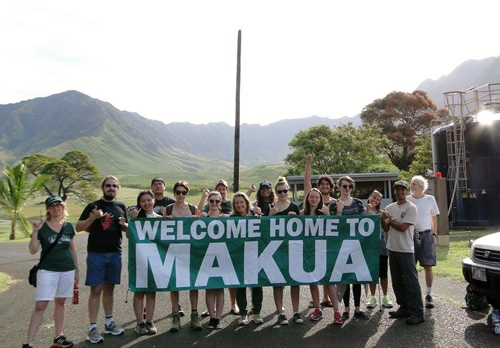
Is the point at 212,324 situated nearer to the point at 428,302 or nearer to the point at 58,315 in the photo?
the point at 58,315

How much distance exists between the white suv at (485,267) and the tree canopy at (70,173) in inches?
1865

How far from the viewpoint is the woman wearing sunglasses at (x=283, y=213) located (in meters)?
6.18

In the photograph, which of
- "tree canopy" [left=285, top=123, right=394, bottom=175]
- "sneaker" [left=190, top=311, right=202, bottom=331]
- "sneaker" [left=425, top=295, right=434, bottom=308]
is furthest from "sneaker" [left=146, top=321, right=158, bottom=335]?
"tree canopy" [left=285, top=123, right=394, bottom=175]

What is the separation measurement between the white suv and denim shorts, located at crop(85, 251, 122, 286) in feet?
15.9

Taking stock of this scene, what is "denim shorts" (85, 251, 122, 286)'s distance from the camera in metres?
5.71

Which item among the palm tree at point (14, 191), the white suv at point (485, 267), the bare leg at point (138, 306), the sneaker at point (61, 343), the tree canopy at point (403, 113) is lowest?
the sneaker at point (61, 343)

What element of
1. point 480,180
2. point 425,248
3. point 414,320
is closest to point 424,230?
point 425,248

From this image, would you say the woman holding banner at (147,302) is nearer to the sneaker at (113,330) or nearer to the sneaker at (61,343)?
the sneaker at (113,330)

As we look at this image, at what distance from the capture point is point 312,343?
5.34m

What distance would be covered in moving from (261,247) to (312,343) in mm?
1579

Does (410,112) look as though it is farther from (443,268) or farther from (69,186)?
(443,268)

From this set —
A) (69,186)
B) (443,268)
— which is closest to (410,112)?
(69,186)

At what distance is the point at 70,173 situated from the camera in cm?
4834

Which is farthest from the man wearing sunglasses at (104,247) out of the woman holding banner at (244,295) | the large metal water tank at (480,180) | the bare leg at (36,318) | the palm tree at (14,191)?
the palm tree at (14,191)
